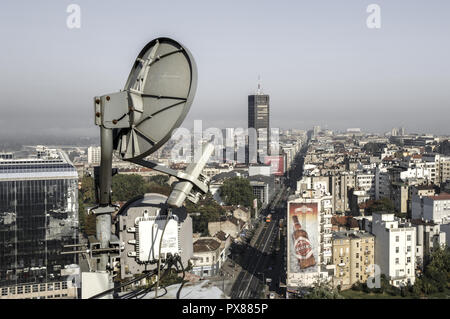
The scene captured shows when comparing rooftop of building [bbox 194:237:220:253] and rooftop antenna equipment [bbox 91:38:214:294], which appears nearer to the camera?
rooftop antenna equipment [bbox 91:38:214:294]

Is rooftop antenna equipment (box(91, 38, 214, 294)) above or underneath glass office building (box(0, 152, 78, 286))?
above

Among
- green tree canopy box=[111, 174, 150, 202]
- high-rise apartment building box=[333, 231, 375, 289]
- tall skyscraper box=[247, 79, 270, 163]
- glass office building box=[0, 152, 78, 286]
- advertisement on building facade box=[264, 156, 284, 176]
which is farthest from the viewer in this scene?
tall skyscraper box=[247, 79, 270, 163]

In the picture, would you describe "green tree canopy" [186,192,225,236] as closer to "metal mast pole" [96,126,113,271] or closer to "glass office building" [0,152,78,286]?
"glass office building" [0,152,78,286]

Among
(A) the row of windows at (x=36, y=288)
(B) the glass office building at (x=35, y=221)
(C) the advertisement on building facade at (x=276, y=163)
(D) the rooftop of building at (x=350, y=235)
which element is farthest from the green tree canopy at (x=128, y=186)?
(C) the advertisement on building facade at (x=276, y=163)

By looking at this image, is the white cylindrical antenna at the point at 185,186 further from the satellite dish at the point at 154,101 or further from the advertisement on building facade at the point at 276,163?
the advertisement on building facade at the point at 276,163

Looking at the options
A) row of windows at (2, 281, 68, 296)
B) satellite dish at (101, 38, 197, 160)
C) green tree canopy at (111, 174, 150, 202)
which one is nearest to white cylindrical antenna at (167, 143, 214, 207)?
satellite dish at (101, 38, 197, 160)

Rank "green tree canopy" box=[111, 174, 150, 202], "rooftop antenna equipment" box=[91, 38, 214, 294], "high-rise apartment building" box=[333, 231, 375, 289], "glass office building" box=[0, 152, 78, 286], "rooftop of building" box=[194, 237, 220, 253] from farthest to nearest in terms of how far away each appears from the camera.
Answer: "green tree canopy" box=[111, 174, 150, 202]
"rooftop of building" box=[194, 237, 220, 253]
"glass office building" box=[0, 152, 78, 286]
"high-rise apartment building" box=[333, 231, 375, 289]
"rooftop antenna equipment" box=[91, 38, 214, 294]

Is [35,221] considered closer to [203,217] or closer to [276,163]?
[203,217]

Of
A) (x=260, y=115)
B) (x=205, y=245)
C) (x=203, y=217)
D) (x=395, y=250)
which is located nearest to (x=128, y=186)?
(x=203, y=217)
